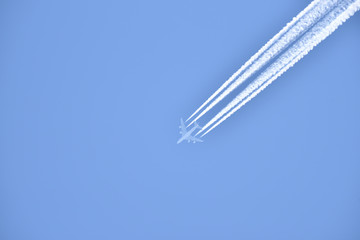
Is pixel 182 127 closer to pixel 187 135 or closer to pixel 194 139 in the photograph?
pixel 187 135

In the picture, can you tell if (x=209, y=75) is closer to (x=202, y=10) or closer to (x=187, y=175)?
(x=202, y=10)

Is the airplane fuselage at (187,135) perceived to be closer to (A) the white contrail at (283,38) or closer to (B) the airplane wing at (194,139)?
(B) the airplane wing at (194,139)

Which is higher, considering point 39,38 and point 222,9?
point 39,38

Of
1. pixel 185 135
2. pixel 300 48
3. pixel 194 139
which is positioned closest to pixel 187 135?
pixel 185 135

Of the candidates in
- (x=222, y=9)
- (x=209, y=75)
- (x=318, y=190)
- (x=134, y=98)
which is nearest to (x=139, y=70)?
(x=134, y=98)

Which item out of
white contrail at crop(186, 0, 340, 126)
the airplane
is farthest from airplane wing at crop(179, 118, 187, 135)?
white contrail at crop(186, 0, 340, 126)

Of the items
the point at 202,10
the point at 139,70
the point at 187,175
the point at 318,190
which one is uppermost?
the point at 202,10

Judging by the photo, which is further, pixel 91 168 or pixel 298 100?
pixel 91 168
